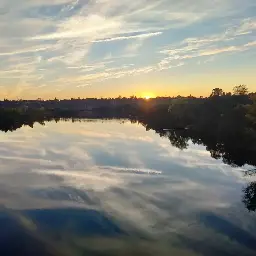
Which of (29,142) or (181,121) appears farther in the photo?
(181,121)

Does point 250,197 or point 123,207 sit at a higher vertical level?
point 250,197

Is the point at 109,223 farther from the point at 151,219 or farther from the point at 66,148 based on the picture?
the point at 66,148

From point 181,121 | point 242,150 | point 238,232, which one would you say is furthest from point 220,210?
point 181,121

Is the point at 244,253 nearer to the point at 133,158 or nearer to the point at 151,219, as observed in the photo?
the point at 151,219

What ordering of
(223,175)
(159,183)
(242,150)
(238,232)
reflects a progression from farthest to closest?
1. (242,150)
2. (223,175)
3. (159,183)
4. (238,232)

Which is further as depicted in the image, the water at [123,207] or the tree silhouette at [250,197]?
the tree silhouette at [250,197]

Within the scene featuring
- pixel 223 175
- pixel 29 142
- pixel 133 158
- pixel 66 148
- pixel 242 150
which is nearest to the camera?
pixel 223 175

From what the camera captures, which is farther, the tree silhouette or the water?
the tree silhouette

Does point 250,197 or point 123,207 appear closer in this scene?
point 123,207
